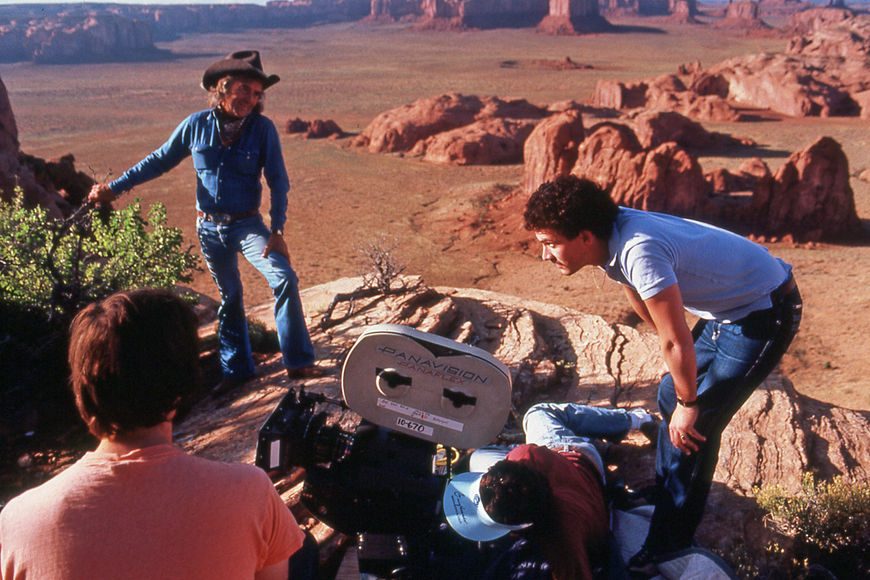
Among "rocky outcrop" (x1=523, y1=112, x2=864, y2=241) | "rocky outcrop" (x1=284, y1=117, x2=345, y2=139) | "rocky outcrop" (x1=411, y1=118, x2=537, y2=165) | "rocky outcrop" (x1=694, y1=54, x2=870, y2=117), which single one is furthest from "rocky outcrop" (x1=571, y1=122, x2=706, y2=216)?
"rocky outcrop" (x1=694, y1=54, x2=870, y2=117)

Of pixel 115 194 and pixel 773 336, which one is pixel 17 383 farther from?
pixel 773 336

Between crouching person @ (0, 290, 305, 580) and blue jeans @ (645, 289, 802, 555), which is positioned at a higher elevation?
crouching person @ (0, 290, 305, 580)

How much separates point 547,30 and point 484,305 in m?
86.4

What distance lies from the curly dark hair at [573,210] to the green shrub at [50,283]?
3.10 metres

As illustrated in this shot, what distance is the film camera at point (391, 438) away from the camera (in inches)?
77.1

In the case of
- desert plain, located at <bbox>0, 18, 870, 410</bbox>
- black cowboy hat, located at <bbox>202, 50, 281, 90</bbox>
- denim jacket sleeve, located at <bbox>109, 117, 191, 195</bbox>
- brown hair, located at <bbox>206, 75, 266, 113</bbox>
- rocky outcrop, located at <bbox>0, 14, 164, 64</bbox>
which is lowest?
desert plain, located at <bbox>0, 18, 870, 410</bbox>

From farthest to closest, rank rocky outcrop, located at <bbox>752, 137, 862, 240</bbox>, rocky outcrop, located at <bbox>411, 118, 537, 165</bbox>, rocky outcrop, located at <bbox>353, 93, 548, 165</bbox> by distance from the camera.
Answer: rocky outcrop, located at <bbox>353, 93, 548, 165</bbox> < rocky outcrop, located at <bbox>411, 118, 537, 165</bbox> < rocky outcrop, located at <bbox>752, 137, 862, 240</bbox>

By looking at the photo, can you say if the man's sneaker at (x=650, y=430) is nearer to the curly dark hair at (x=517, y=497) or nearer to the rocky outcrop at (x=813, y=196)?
the curly dark hair at (x=517, y=497)

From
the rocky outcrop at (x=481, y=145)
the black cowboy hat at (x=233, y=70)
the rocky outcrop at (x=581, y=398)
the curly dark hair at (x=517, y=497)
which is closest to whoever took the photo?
the curly dark hair at (x=517, y=497)

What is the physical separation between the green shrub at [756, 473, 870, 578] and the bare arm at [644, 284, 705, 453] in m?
0.78

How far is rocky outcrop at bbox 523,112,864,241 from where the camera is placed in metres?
11.6

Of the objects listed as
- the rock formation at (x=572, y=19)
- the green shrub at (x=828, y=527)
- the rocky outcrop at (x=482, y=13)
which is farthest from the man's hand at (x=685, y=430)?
the rocky outcrop at (x=482, y=13)

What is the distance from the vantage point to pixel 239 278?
3.84 metres

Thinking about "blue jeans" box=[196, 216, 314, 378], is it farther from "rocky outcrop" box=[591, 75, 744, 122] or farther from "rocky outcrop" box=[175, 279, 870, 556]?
"rocky outcrop" box=[591, 75, 744, 122]
